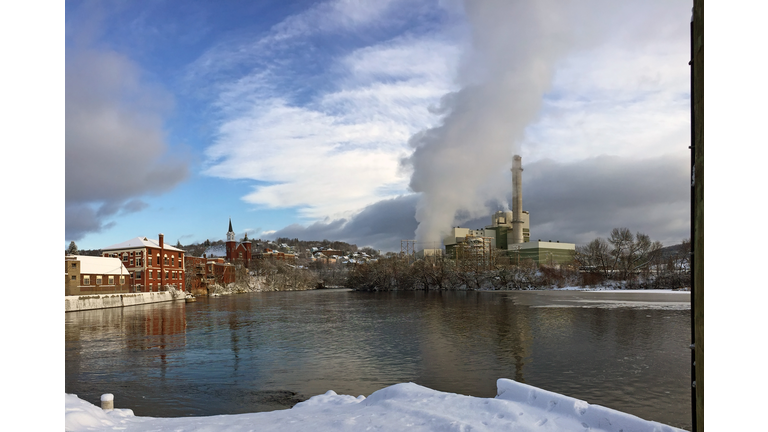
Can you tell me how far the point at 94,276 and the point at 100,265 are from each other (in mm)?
1984

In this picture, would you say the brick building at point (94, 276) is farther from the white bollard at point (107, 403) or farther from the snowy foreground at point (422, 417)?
the snowy foreground at point (422, 417)

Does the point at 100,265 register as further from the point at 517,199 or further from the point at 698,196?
the point at 517,199

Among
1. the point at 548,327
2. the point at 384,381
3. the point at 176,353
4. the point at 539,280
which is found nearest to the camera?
the point at 384,381

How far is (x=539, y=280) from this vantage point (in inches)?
2958

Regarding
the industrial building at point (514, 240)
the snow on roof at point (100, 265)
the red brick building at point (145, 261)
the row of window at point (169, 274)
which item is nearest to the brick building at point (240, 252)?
the row of window at point (169, 274)

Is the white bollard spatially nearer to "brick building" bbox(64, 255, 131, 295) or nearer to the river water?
the river water

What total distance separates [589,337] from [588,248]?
70.6 metres

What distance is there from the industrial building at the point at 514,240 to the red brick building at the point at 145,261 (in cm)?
4973

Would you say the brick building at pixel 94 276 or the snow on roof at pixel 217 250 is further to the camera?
the snow on roof at pixel 217 250

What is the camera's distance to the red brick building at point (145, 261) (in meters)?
63.2

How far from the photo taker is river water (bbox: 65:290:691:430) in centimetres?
1030
